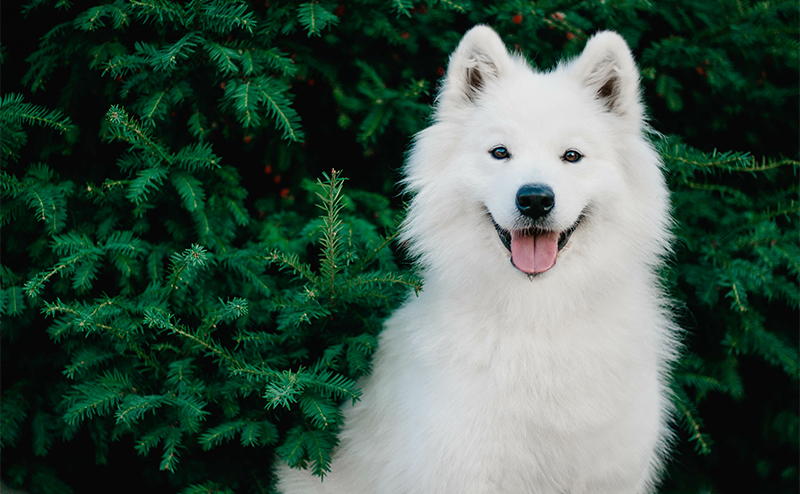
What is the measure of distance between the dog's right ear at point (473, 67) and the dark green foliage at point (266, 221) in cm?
60

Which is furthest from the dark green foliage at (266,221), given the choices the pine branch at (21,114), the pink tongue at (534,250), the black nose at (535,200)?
the black nose at (535,200)

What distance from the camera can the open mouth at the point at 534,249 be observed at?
2119 mm

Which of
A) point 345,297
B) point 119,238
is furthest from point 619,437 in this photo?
point 119,238

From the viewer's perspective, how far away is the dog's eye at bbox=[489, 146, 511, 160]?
2242mm

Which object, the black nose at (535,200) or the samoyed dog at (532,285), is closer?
the black nose at (535,200)

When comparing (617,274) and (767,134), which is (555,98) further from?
(767,134)

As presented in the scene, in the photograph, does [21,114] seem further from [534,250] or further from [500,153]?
[534,250]

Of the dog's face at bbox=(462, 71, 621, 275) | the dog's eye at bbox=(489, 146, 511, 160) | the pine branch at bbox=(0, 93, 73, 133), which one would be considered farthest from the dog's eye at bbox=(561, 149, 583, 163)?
the pine branch at bbox=(0, 93, 73, 133)

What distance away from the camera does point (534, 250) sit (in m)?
2.13

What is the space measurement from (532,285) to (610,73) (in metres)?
0.93

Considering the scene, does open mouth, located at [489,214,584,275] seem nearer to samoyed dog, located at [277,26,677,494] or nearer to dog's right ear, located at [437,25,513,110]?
samoyed dog, located at [277,26,677,494]

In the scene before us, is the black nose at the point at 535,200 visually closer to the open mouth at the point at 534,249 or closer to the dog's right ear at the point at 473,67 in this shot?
the open mouth at the point at 534,249

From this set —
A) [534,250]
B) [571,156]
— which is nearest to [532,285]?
[534,250]

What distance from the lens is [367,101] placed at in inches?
132
